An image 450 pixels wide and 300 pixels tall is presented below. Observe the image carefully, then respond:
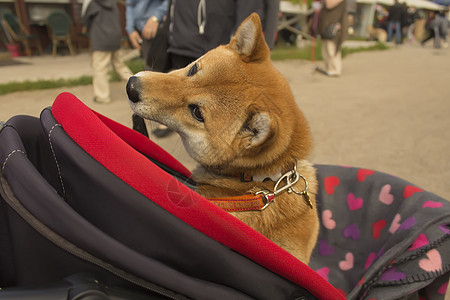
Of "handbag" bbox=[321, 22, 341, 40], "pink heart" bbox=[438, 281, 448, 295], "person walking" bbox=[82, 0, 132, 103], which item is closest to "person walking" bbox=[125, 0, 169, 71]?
"person walking" bbox=[82, 0, 132, 103]

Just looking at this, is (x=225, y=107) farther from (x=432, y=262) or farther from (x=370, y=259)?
(x=370, y=259)

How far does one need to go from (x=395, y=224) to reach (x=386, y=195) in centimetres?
24

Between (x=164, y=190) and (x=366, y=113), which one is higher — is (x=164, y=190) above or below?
above

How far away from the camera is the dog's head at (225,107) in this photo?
1.17m

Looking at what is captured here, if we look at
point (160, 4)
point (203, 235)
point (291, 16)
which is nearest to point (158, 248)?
point (203, 235)

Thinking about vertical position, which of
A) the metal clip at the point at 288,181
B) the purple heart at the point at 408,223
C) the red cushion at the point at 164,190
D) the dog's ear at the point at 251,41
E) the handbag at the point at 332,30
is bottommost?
the purple heart at the point at 408,223

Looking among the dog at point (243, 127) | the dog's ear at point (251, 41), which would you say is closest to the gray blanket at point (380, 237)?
the dog at point (243, 127)

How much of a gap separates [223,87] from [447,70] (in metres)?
10.8

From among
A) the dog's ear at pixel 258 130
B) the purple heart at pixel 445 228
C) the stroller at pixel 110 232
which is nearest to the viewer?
the stroller at pixel 110 232

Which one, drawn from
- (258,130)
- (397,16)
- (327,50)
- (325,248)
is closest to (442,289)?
(325,248)

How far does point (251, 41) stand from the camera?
4.30ft

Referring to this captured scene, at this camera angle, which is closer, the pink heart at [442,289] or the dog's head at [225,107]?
the dog's head at [225,107]

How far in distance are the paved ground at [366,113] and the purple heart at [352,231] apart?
1.26 meters

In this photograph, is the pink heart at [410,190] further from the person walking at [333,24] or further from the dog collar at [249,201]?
the person walking at [333,24]
